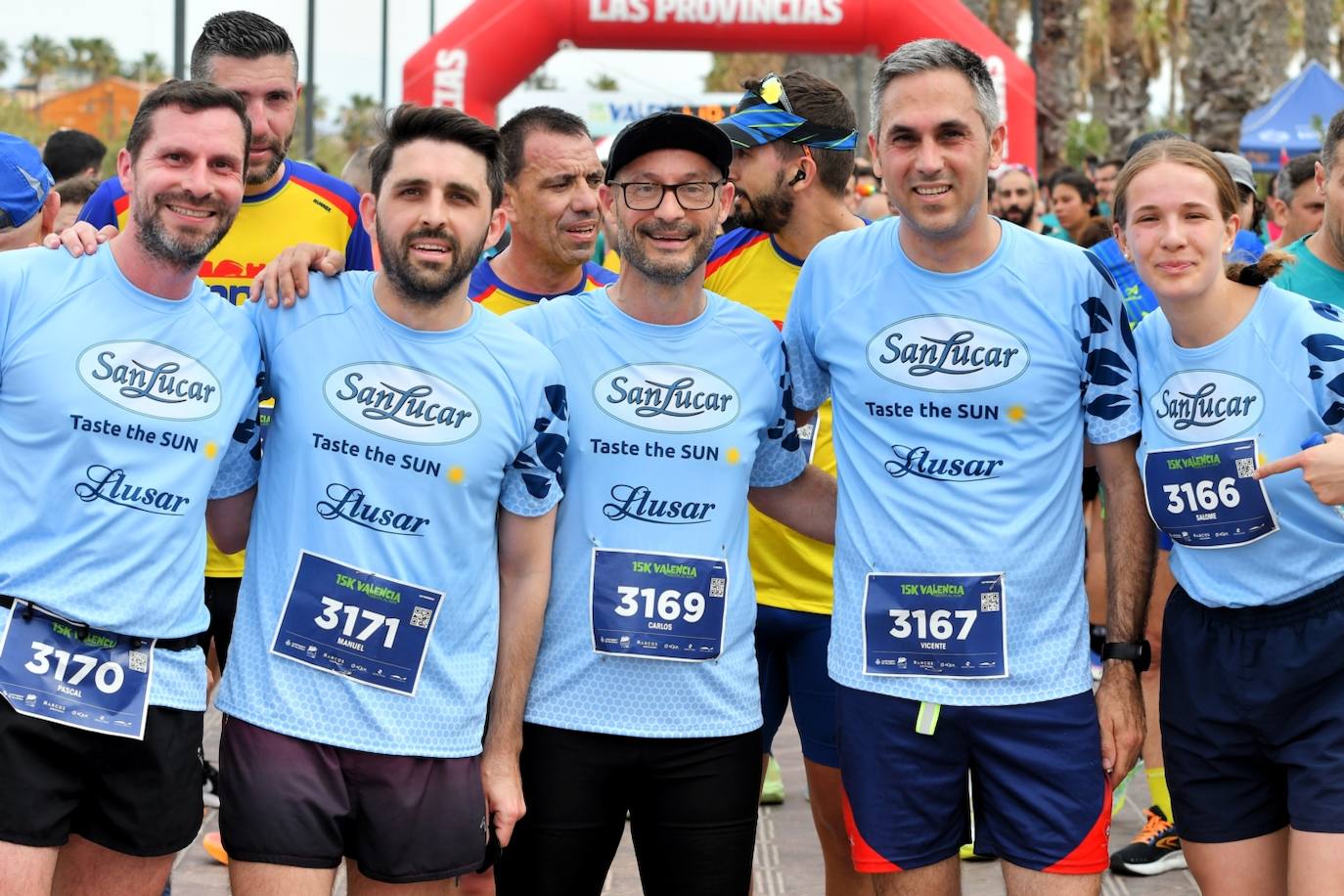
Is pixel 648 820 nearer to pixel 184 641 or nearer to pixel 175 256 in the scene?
pixel 184 641

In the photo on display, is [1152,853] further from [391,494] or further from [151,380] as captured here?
[151,380]

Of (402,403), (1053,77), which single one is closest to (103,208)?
(402,403)

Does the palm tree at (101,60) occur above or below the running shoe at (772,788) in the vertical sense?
below

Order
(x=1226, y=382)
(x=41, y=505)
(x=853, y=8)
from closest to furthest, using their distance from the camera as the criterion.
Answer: (x=41, y=505) → (x=1226, y=382) → (x=853, y=8)

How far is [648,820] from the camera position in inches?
141

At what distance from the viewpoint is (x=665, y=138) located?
142 inches

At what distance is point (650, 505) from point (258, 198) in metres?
1.58

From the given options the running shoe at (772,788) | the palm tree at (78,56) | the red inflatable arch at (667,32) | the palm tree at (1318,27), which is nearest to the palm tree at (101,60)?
the palm tree at (78,56)

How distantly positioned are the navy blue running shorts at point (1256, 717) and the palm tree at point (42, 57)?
79.6 meters

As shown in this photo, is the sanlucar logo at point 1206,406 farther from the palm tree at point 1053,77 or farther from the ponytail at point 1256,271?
the palm tree at point 1053,77

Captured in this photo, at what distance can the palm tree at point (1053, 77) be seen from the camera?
2323 centimetres

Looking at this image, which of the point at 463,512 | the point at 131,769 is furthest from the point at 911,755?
the point at 131,769

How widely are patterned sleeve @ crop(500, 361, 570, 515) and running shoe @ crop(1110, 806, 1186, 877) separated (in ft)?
9.27

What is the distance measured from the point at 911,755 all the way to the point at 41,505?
6.05ft
